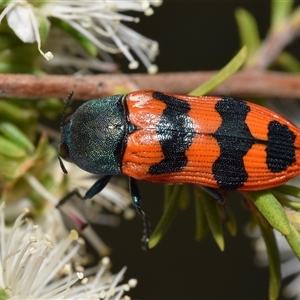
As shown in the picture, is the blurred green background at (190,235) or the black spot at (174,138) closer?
the black spot at (174,138)

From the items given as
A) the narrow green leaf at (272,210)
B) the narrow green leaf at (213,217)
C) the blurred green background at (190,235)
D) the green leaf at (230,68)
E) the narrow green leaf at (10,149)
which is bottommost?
the blurred green background at (190,235)

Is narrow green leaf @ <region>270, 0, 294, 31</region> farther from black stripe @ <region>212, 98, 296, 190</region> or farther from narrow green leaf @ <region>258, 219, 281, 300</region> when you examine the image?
narrow green leaf @ <region>258, 219, 281, 300</region>

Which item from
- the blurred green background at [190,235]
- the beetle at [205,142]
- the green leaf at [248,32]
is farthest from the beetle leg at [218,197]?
the blurred green background at [190,235]

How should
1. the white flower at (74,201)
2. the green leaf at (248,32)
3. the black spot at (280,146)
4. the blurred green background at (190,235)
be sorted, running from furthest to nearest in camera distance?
the blurred green background at (190,235) < the green leaf at (248,32) < the white flower at (74,201) < the black spot at (280,146)

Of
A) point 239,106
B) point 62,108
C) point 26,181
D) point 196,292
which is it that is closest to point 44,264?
point 26,181

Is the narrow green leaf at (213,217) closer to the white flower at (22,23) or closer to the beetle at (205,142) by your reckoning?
the beetle at (205,142)

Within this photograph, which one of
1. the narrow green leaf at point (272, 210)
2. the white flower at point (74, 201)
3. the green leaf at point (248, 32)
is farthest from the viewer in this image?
the green leaf at point (248, 32)
